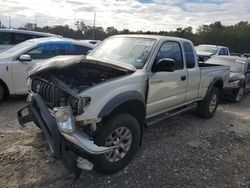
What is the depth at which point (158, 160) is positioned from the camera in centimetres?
439

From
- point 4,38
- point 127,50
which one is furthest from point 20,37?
point 127,50

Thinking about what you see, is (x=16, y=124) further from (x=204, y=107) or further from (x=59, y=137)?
(x=204, y=107)

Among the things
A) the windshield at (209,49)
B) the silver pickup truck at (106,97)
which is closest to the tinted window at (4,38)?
the silver pickup truck at (106,97)

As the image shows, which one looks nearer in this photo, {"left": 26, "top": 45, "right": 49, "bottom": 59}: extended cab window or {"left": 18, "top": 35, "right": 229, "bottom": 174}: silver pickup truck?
{"left": 18, "top": 35, "right": 229, "bottom": 174}: silver pickup truck

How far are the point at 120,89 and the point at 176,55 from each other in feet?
6.62

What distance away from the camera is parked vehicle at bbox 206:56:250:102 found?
30.3 ft

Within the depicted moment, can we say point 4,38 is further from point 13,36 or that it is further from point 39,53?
point 39,53

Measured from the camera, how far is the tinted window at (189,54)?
5.61 m

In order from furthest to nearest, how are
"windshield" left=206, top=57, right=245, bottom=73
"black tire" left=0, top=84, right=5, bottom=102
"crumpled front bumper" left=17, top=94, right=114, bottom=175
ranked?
"windshield" left=206, top=57, right=245, bottom=73 < "black tire" left=0, top=84, right=5, bottom=102 < "crumpled front bumper" left=17, top=94, right=114, bottom=175

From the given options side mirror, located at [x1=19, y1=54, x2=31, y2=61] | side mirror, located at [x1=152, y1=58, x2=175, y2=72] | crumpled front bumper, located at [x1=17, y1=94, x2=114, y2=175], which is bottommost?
crumpled front bumper, located at [x1=17, y1=94, x2=114, y2=175]

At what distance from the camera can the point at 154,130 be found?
223 inches

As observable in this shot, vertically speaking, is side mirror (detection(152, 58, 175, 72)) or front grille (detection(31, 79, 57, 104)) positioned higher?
side mirror (detection(152, 58, 175, 72))

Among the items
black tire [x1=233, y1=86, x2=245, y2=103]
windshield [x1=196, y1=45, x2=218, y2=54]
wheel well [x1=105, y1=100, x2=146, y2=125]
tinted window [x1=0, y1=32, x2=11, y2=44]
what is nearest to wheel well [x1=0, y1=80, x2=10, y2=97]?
wheel well [x1=105, y1=100, x2=146, y2=125]

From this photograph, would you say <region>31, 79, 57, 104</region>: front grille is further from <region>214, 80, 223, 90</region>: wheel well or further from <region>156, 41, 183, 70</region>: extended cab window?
<region>214, 80, 223, 90</region>: wheel well
